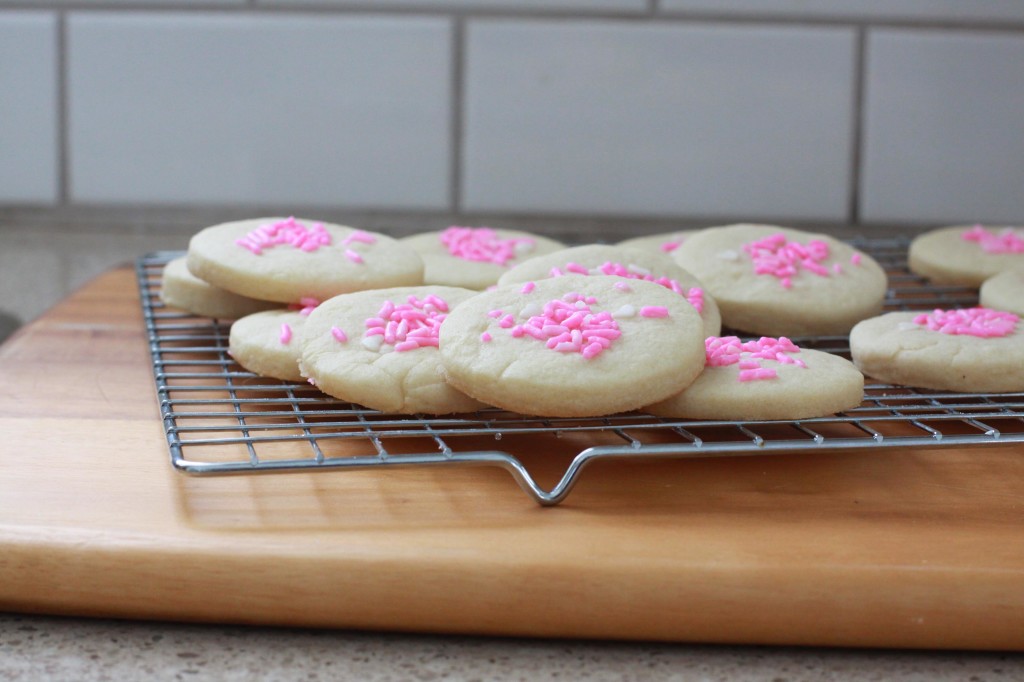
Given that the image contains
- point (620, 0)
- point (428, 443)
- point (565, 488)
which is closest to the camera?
point (565, 488)

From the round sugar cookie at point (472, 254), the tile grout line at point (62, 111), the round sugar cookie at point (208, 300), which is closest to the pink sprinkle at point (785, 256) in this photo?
the round sugar cookie at point (472, 254)

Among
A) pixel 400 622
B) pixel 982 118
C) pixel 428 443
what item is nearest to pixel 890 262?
pixel 982 118

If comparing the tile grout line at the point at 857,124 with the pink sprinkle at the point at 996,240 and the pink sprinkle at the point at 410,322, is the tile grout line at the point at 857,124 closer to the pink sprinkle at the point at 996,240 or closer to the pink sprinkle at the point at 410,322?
the pink sprinkle at the point at 996,240

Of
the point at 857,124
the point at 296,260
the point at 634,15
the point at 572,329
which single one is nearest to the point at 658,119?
the point at 634,15

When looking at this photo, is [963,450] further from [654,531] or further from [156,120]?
[156,120]

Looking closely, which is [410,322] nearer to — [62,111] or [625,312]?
[625,312]

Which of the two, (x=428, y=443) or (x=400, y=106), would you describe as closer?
(x=428, y=443)
